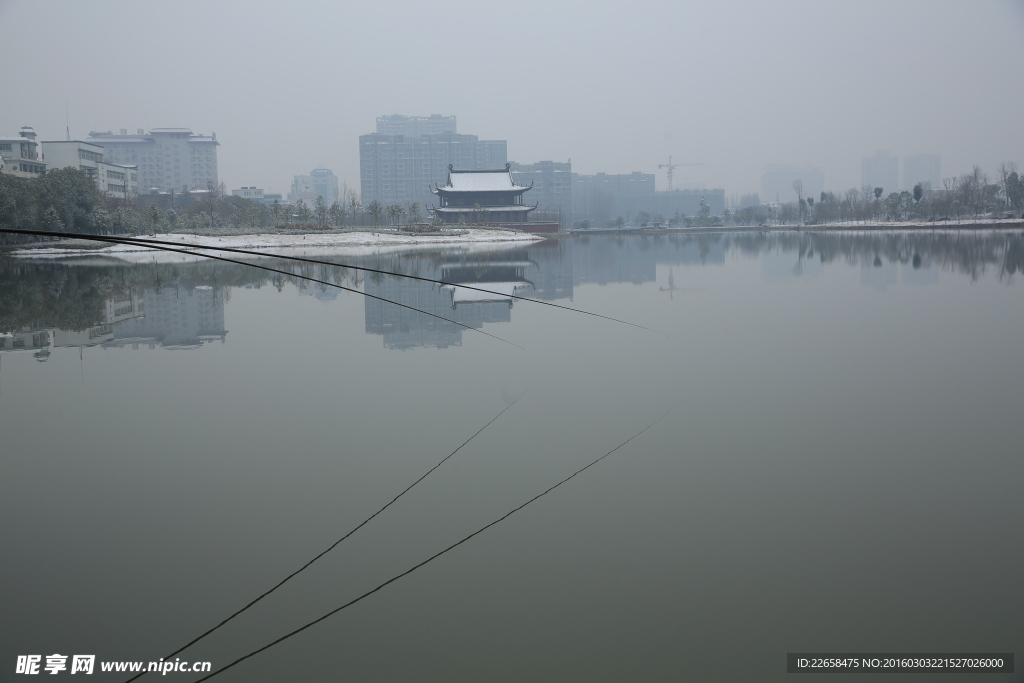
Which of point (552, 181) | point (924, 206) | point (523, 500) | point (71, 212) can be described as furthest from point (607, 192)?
point (523, 500)

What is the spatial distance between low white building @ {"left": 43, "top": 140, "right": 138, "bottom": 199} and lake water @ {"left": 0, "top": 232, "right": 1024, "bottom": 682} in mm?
47791

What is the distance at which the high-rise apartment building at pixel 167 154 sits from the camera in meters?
109

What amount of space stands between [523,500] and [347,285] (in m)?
11.3

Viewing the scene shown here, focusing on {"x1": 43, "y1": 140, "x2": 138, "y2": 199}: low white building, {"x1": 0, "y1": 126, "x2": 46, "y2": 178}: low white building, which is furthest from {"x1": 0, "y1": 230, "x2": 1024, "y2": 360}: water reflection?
{"x1": 43, "y1": 140, "x2": 138, "y2": 199}: low white building

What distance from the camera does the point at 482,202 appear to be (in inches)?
2026

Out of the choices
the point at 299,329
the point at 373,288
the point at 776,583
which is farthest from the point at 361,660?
the point at 373,288

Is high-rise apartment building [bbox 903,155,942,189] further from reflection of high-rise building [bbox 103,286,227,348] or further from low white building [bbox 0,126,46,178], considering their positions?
reflection of high-rise building [bbox 103,286,227,348]

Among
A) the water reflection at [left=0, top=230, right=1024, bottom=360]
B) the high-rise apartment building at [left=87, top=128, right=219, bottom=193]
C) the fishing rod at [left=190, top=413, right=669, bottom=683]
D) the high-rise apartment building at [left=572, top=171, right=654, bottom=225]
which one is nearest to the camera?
the fishing rod at [left=190, top=413, right=669, bottom=683]

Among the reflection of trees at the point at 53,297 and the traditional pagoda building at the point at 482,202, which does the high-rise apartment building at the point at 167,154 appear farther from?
the reflection of trees at the point at 53,297

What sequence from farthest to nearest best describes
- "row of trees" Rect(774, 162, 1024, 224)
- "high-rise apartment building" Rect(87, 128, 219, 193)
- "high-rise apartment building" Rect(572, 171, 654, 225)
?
"high-rise apartment building" Rect(87, 128, 219, 193), "high-rise apartment building" Rect(572, 171, 654, 225), "row of trees" Rect(774, 162, 1024, 224)

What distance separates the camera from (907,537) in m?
2.80

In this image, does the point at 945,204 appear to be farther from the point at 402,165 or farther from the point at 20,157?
the point at 402,165

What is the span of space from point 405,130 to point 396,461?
15517cm

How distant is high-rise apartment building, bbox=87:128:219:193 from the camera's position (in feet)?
356
